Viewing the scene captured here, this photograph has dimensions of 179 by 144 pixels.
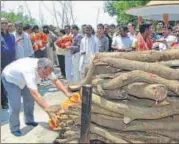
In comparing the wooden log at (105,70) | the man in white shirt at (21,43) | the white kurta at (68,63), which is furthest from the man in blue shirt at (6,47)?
the wooden log at (105,70)

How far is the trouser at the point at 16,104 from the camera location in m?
5.90

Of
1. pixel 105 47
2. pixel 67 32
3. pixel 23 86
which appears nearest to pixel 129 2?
pixel 67 32

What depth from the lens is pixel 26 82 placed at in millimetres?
5262

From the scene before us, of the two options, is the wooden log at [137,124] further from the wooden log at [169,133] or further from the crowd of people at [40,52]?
the crowd of people at [40,52]

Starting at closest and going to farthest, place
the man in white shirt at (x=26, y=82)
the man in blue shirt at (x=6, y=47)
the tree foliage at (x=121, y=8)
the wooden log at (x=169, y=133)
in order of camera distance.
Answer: the wooden log at (x=169, y=133) → the man in white shirt at (x=26, y=82) → the man in blue shirt at (x=6, y=47) → the tree foliage at (x=121, y=8)

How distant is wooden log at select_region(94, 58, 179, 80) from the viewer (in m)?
3.48

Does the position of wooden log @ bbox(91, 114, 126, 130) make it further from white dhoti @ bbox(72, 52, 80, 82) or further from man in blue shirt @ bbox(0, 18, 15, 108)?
white dhoti @ bbox(72, 52, 80, 82)

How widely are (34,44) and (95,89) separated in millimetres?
6873

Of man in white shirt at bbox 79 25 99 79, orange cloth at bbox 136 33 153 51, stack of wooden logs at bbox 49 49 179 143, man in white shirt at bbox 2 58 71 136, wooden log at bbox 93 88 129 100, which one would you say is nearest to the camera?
stack of wooden logs at bbox 49 49 179 143

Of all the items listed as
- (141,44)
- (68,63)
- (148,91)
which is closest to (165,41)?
(141,44)

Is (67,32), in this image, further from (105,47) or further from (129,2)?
(129,2)

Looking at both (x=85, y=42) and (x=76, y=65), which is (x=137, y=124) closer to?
(x=85, y=42)

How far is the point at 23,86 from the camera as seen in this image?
5.85m

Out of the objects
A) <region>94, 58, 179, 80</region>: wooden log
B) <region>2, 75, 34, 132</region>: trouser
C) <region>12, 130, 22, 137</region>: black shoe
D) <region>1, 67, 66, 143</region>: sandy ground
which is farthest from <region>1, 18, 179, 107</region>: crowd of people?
<region>94, 58, 179, 80</region>: wooden log
